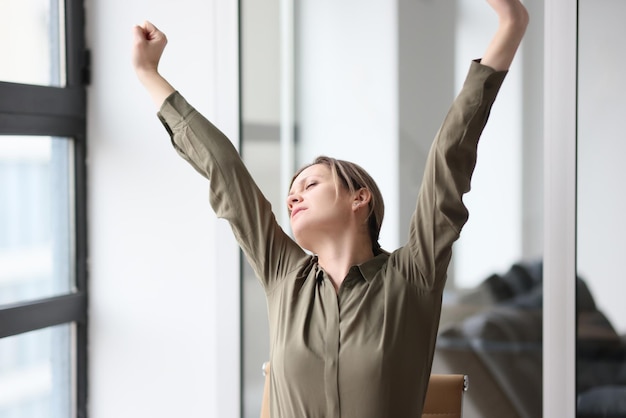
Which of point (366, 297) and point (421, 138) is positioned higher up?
point (421, 138)

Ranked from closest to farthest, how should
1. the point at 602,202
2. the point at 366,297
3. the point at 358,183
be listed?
the point at 366,297, the point at 358,183, the point at 602,202

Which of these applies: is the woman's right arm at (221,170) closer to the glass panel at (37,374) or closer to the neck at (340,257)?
the neck at (340,257)

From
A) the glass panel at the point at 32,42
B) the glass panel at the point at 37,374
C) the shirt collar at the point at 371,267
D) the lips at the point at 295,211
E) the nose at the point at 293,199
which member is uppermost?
the glass panel at the point at 32,42

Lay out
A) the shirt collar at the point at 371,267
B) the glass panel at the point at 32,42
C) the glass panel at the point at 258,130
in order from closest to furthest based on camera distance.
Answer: the shirt collar at the point at 371,267
the glass panel at the point at 258,130
the glass panel at the point at 32,42

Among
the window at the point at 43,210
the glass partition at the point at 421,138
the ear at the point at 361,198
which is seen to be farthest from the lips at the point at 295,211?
the window at the point at 43,210

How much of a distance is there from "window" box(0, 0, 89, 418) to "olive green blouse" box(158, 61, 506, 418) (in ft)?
3.06

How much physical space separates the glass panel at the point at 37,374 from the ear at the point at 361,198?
1.27 m

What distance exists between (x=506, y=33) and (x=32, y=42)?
1.54 metres

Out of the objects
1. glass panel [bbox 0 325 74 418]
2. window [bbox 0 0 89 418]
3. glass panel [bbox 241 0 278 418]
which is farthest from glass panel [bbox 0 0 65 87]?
glass panel [bbox 0 325 74 418]

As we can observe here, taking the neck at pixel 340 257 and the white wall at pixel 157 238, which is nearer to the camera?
the neck at pixel 340 257

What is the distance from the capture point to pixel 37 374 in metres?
2.47

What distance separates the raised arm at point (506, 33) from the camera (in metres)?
1.36

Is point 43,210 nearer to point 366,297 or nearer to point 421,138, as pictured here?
point 421,138

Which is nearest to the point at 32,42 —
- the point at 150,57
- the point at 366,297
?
the point at 150,57
